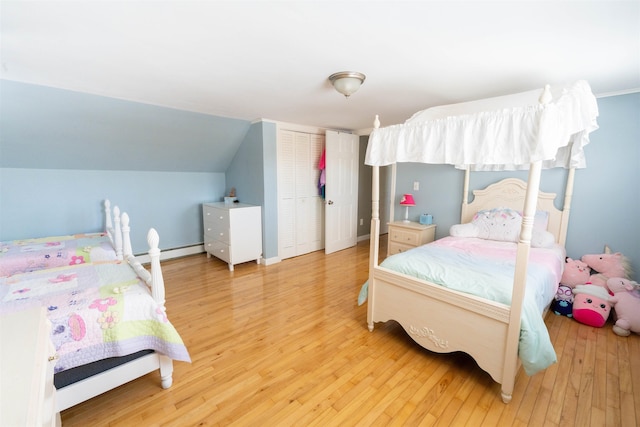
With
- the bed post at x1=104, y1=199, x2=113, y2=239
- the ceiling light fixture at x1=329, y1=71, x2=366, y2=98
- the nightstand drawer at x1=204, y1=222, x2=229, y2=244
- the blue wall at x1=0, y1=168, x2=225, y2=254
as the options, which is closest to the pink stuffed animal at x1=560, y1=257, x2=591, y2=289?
the ceiling light fixture at x1=329, y1=71, x2=366, y2=98

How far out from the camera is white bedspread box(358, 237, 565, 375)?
1.56 m

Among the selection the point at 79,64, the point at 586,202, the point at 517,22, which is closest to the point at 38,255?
the point at 79,64

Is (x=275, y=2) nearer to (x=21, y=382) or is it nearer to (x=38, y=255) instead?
(x=21, y=382)

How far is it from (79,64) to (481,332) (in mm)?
3272

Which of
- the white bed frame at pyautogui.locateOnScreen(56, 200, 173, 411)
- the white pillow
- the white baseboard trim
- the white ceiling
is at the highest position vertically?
the white ceiling

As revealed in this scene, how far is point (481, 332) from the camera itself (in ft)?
5.59

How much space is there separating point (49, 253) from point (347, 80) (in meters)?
3.18

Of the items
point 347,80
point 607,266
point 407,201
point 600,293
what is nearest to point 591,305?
point 600,293

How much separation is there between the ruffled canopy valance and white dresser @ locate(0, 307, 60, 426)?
78.0 inches

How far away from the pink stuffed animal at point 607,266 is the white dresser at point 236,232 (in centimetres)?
373

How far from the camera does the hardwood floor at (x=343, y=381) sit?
1538 mm

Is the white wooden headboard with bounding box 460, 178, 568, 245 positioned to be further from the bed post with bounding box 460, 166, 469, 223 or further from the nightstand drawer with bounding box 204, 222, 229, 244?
the nightstand drawer with bounding box 204, 222, 229, 244

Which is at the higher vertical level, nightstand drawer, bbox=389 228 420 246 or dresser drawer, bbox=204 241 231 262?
nightstand drawer, bbox=389 228 420 246

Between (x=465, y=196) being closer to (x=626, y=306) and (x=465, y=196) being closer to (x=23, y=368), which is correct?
(x=626, y=306)
